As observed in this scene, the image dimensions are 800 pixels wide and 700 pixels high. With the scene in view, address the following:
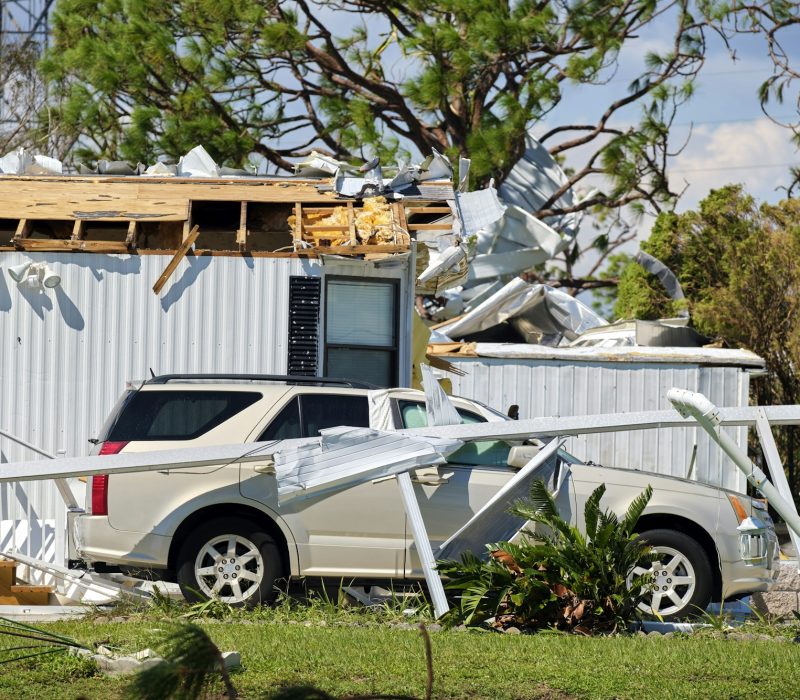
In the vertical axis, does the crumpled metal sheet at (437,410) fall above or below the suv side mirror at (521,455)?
above

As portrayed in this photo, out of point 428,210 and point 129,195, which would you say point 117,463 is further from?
point 428,210

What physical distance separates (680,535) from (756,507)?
817 millimetres

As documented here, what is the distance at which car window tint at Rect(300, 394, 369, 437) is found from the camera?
364 inches

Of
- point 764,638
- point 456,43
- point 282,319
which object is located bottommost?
point 764,638

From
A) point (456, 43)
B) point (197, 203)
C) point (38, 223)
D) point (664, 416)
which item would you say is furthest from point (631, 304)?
point (664, 416)

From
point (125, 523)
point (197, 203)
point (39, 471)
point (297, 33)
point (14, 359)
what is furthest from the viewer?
point (297, 33)

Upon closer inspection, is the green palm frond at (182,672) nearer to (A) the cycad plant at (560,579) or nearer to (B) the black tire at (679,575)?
(A) the cycad plant at (560,579)

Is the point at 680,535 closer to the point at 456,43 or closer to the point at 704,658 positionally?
the point at 704,658

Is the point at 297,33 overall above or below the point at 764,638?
above

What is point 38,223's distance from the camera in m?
12.3

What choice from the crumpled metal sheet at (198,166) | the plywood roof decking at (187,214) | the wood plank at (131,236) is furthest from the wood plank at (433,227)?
the crumpled metal sheet at (198,166)

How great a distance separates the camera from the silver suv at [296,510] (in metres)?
8.83

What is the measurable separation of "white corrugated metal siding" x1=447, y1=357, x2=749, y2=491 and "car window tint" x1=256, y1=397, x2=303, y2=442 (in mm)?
6847

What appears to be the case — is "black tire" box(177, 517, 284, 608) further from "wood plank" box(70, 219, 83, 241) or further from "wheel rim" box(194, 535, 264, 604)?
"wood plank" box(70, 219, 83, 241)
